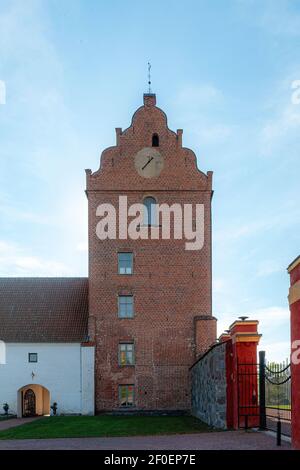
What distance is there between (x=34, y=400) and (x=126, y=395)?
623 cm

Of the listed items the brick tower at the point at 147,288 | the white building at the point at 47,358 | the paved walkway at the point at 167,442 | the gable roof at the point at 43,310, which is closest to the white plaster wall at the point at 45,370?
the white building at the point at 47,358

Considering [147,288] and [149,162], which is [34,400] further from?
[149,162]

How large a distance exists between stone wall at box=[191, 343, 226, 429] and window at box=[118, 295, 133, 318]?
19.7 feet

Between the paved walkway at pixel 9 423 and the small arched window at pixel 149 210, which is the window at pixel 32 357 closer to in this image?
the paved walkway at pixel 9 423

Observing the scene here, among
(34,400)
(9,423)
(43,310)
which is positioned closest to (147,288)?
(43,310)

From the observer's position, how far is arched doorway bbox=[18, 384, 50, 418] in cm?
3612

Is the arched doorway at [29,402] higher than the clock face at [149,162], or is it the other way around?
the clock face at [149,162]

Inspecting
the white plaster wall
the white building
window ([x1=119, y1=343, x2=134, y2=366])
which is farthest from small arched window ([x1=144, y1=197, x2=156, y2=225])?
the white plaster wall

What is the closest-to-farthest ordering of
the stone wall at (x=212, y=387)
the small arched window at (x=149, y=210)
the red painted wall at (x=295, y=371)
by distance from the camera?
the red painted wall at (x=295, y=371) < the stone wall at (x=212, y=387) < the small arched window at (x=149, y=210)

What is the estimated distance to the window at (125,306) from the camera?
113 ft

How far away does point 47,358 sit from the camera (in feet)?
114

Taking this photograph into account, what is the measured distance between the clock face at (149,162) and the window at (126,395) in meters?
11.1
